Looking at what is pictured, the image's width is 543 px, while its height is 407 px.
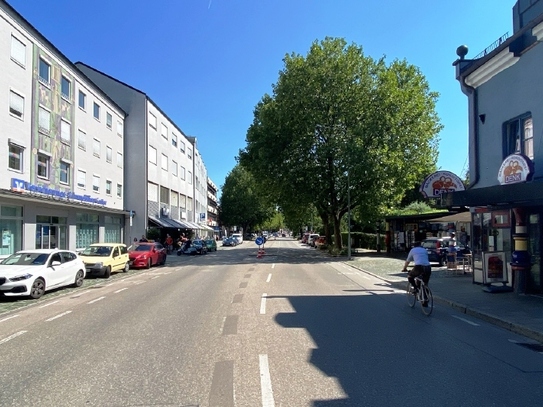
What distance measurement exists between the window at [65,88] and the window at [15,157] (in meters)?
6.53

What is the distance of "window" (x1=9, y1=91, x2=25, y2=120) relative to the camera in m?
22.6

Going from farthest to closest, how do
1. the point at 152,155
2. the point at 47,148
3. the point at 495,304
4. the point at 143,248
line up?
the point at 152,155 < the point at 143,248 < the point at 47,148 < the point at 495,304

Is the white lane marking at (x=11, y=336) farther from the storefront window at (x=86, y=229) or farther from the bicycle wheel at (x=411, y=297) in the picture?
the storefront window at (x=86, y=229)

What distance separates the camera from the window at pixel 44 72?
1011 inches

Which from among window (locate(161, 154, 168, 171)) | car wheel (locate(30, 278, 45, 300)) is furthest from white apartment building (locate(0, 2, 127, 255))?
window (locate(161, 154, 168, 171))

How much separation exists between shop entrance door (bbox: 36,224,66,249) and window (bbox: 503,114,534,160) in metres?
A: 22.5

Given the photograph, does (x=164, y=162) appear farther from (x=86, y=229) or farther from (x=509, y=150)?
(x=509, y=150)

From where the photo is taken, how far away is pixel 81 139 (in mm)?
31406

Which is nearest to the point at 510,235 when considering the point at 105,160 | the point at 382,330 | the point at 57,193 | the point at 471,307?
the point at 471,307

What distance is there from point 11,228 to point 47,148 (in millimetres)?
5742

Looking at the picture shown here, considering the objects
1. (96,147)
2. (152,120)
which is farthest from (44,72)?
(152,120)

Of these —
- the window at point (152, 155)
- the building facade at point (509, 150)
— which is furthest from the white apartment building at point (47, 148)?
the building facade at point (509, 150)

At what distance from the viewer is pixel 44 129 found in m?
25.9

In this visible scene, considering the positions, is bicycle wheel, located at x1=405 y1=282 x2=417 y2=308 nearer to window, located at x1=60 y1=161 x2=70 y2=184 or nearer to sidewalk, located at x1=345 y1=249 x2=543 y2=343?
sidewalk, located at x1=345 y1=249 x2=543 y2=343
